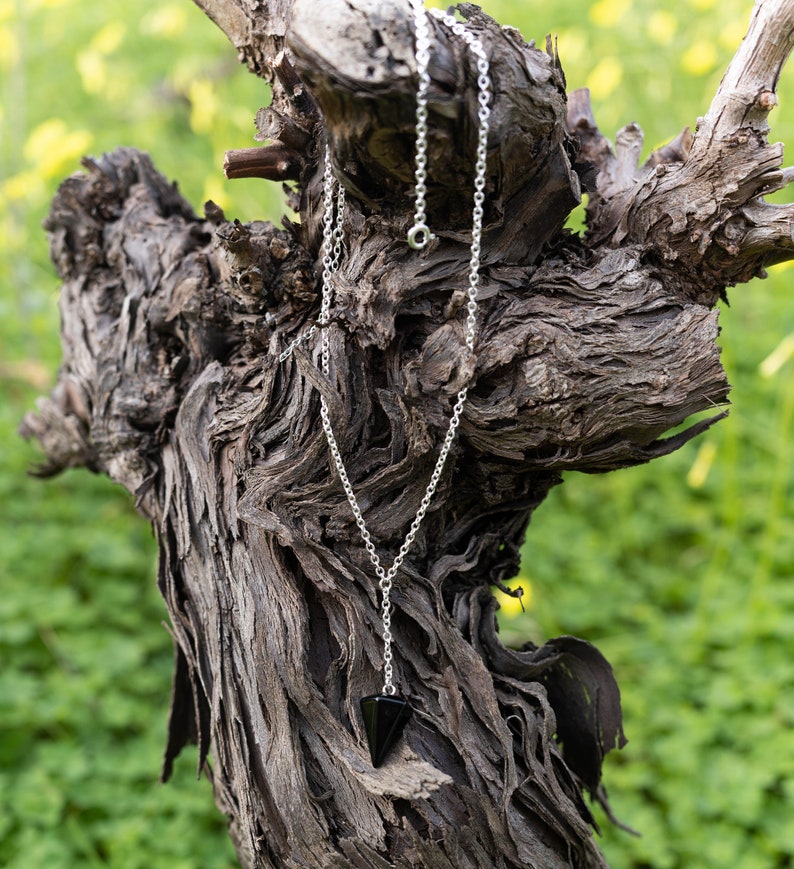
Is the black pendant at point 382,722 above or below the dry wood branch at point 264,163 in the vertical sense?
below

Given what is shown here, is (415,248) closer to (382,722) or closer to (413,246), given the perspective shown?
(413,246)

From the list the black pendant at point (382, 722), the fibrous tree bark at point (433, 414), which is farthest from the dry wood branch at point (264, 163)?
the black pendant at point (382, 722)

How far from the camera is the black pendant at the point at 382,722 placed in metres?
1.22

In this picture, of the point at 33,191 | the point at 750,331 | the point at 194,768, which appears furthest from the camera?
the point at 750,331

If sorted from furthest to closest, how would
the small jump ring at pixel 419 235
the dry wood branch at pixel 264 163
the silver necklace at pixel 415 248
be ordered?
the dry wood branch at pixel 264 163 → the small jump ring at pixel 419 235 → the silver necklace at pixel 415 248

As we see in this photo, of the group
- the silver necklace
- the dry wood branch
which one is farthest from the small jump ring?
the dry wood branch

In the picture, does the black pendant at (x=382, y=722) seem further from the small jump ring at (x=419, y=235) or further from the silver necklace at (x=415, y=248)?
the small jump ring at (x=419, y=235)

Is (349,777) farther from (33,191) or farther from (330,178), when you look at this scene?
(33,191)

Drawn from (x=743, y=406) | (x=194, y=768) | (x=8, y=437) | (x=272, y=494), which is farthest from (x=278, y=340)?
(x=743, y=406)

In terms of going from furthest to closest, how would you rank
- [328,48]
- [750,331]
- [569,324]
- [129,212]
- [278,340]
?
[750,331] < [129,212] < [278,340] < [569,324] < [328,48]

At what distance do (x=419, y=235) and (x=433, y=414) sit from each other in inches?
10.5

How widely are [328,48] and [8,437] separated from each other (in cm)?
247

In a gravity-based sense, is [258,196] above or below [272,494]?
above

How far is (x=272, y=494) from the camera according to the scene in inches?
51.4
